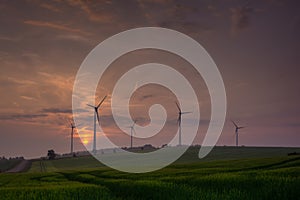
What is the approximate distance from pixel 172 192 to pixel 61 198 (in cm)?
521

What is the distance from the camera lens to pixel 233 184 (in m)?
19.1

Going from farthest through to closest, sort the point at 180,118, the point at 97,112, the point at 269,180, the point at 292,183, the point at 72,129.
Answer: the point at 72,129 → the point at 180,118 → the point at 97,112 → the point at 269,180 → the point at 292,183

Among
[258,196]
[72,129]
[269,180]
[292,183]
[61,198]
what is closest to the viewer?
[61,198]

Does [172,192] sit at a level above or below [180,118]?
below

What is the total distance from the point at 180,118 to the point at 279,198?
4110 inches

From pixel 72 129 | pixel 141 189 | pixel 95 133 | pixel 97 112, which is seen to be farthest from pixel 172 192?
pixel 72 129

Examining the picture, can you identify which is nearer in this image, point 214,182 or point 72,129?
point 214,182

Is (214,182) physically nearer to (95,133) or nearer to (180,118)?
(180,118)

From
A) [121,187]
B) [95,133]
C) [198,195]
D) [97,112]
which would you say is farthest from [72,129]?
[198,195]

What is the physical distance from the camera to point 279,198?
14.9 metres

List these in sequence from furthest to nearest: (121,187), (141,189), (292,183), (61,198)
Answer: (121,187)
(141,189)
(292,183)
(61,198)

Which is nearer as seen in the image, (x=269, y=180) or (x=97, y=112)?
(x=269, y=180)

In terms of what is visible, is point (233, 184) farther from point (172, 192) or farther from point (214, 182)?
point (172, 192)

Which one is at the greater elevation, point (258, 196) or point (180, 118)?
point (180, 118)
